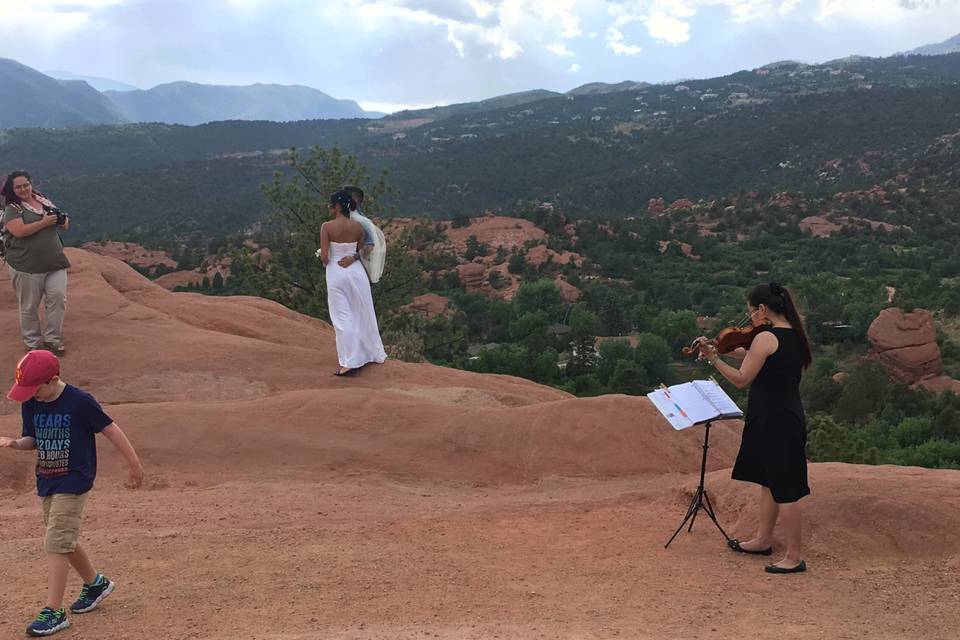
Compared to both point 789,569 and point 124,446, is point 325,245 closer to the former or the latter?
point 124,446

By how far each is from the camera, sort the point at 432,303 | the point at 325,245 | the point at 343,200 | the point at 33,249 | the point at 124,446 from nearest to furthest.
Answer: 1. the point at 124,446
2. the point at 33,249
3. the point at 343,200
4. the point at 325,245
5. the point at 432,303

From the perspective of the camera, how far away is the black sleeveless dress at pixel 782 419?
4715 millimetres

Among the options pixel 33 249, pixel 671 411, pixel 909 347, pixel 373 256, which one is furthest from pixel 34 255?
pixel 909 347

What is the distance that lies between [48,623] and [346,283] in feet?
17.0

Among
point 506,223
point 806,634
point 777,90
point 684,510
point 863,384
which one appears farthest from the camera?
point 777,90

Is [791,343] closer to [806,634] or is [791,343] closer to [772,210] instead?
[806,634]

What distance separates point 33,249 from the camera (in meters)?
7.68

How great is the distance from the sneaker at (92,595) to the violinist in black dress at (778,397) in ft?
11.5

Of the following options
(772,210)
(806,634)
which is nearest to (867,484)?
(806,634)

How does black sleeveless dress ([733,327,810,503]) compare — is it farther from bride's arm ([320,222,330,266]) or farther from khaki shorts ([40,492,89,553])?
bride's arm ([320,222,330,266])

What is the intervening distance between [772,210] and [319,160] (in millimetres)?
42044

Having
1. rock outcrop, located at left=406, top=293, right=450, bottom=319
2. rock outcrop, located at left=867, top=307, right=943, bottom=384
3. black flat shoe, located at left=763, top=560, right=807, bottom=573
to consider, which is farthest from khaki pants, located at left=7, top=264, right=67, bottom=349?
rock outcrop, located at left=406, top=293, right=450, bottom=319

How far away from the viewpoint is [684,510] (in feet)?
19.9

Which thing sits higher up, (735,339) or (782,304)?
(782,304)
